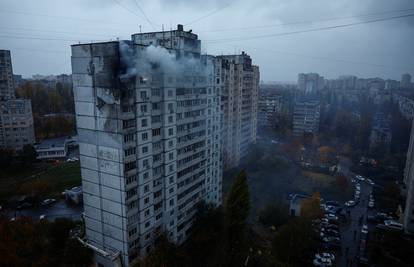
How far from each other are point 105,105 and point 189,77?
5557 millimetres

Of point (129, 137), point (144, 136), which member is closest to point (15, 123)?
point (144, 136)

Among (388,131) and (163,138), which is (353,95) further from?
(163,138)

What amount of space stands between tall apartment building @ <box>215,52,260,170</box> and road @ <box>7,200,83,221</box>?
1481 centimetres

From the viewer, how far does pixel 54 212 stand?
22281 mm

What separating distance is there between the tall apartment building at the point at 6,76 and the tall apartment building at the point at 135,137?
141 ft

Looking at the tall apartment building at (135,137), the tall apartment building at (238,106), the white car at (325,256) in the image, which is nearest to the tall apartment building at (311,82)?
the tall apartment building at (238,106)

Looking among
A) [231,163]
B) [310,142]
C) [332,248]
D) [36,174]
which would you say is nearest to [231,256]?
[332,248]

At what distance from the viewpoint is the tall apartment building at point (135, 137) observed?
11273mm

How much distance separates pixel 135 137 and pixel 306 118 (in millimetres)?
37084

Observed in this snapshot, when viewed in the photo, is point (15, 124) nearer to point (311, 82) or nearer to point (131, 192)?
point (131, 192)

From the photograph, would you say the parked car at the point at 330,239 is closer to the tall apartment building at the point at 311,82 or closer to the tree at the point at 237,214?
the tree at the point at 237,214

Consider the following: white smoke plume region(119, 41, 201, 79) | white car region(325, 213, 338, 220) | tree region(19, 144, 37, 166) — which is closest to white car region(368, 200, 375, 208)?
white car region(325, 213, 338, 220)

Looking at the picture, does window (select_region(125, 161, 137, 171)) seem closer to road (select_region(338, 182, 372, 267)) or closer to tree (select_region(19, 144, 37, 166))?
road (select_region(338, 182, 372, 267))

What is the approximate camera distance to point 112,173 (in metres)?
11.8
